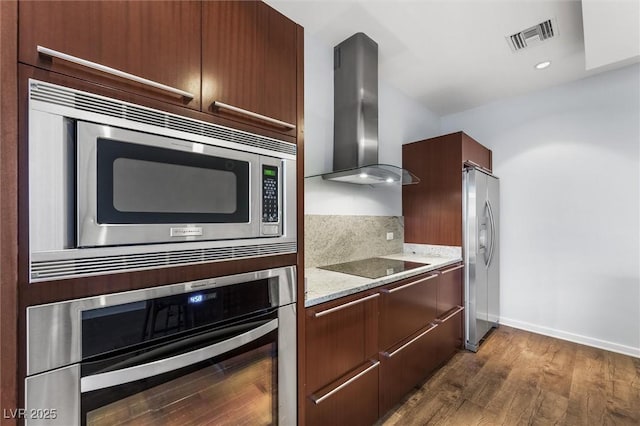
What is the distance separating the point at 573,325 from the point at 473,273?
131 centimetres

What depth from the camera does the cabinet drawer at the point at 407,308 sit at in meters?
1.75

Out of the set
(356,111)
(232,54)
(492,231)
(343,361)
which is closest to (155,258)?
(232,54)

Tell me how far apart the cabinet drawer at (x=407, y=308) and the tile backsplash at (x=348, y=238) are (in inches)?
25.9

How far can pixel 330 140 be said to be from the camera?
2.37 m

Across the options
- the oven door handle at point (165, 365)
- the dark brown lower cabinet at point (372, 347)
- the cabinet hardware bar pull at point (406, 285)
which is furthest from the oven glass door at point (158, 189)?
the cabinet hardware bar pull at point (406, 285)

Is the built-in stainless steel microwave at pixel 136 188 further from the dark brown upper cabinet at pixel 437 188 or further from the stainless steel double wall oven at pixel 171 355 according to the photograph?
the dark brown upper cabinet at pixel 437 188

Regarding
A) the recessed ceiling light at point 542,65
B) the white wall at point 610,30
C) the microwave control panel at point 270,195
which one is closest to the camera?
the microwave control panel at point 270,195

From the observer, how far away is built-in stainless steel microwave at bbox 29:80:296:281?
69cm

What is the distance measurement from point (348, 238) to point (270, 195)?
1.47 meters

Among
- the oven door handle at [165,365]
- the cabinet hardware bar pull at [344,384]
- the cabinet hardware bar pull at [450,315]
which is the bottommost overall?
the cabinet hardware bar pull at [450,315]

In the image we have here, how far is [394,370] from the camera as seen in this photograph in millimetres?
1816

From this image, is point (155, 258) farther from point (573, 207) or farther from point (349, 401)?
point (573, 207)

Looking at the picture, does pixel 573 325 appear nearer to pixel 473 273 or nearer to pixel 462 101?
pixel 473 273

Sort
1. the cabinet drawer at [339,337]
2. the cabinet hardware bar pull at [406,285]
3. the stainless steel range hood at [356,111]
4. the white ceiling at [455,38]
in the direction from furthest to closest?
the stainless steel range hood at [356,111] < the white ceiling at [455,38] < the cabinet hardware bar pull at [406,285] < the cabinet drawer at [339,337]
